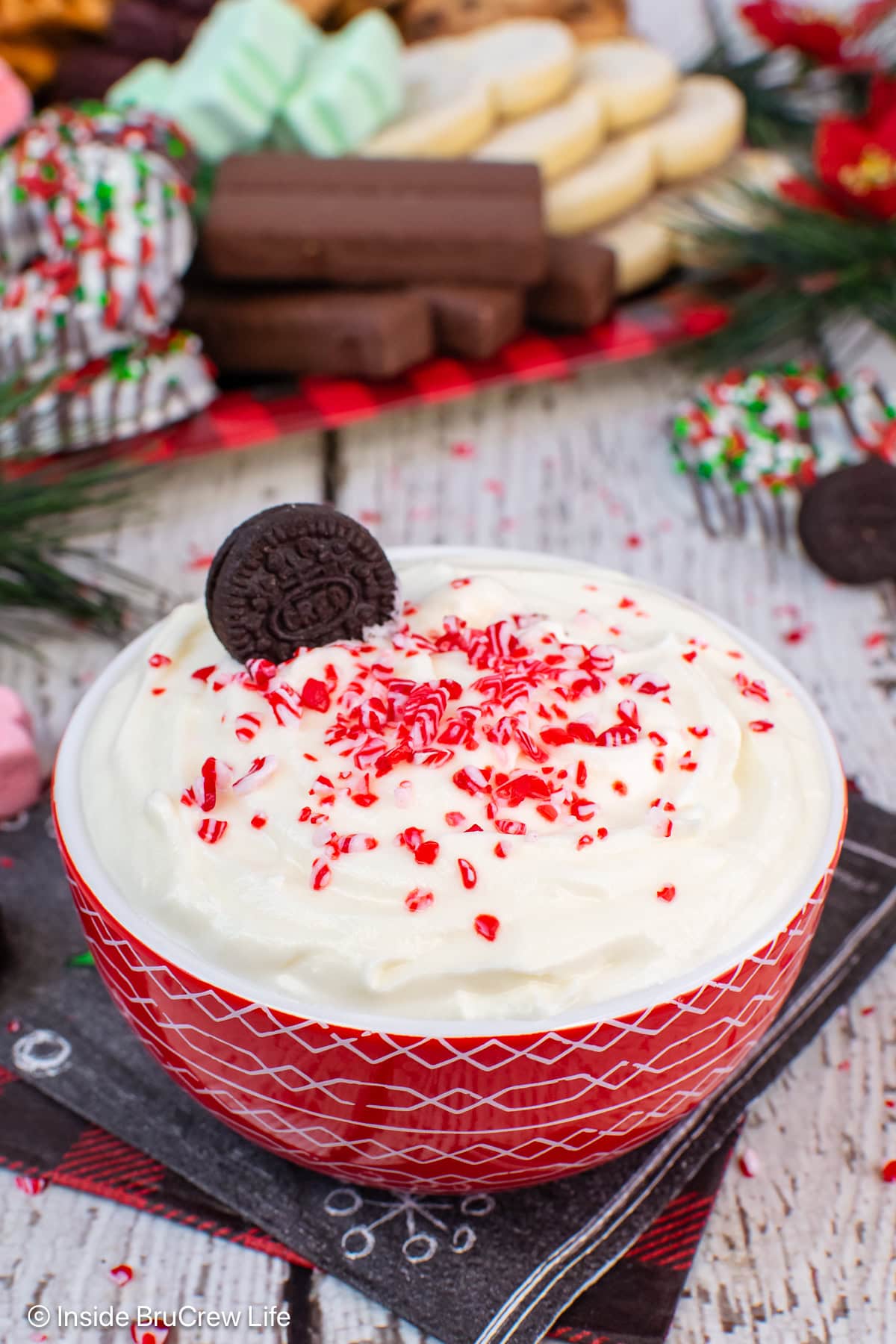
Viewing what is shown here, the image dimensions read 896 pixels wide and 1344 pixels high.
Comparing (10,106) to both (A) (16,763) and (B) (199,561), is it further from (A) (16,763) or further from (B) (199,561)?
(A) (16,763)

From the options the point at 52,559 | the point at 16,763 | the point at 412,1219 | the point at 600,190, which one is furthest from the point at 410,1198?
the point at 600,190

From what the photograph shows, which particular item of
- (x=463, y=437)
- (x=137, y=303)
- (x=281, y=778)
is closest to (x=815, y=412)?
(x=463, y=437)

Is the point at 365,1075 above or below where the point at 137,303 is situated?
above

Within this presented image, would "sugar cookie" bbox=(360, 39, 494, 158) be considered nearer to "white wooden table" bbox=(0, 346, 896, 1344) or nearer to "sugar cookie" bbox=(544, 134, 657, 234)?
"sugar cookie" bbox=(544, 134, 657, 234)

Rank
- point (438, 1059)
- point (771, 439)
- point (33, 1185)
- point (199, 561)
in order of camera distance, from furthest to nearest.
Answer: point (771, 439) < point (199, 561) < point (33, 1185) < point (438, 1059)

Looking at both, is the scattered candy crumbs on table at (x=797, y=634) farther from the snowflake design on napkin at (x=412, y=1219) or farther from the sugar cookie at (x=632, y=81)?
the sugar cookie at (x=632, y=81)

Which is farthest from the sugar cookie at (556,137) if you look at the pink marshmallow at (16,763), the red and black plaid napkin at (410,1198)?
the red and black plaid napkin at (410,1198)

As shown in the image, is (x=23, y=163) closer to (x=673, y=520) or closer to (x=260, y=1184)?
(x=673, y=520)
